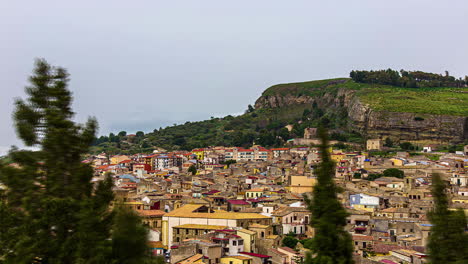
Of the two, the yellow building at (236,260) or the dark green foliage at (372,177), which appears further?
the dark green foliage at (372,177)

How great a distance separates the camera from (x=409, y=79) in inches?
4769

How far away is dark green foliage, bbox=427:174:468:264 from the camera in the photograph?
27.9ft

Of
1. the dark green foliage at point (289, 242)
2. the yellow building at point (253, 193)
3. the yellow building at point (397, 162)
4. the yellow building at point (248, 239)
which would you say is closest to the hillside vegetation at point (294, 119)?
the yellow building at point (397, 162)

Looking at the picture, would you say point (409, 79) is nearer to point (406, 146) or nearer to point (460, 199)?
point (406, 146)

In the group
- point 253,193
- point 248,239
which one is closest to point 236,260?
point 248,239

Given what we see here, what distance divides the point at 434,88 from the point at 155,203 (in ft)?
315

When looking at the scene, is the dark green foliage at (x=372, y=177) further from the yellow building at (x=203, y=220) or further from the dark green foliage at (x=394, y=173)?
the yellow building at (x=203, y=220)

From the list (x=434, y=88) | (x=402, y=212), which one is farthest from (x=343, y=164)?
(x=434, y=88)

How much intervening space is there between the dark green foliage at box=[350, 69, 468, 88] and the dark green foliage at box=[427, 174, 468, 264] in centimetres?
11708

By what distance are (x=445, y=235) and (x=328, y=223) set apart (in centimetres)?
205

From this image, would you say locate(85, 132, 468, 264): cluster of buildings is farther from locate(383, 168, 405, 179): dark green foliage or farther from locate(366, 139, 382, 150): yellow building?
locate(366, 139, 382, 150): yellow building

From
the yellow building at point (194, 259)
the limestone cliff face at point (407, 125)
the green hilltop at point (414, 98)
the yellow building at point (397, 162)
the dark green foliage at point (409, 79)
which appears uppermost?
the dark green foliage at point (409, 79)

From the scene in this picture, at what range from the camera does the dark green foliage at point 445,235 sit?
8500 mm

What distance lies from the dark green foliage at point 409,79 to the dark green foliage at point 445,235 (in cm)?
11708
